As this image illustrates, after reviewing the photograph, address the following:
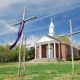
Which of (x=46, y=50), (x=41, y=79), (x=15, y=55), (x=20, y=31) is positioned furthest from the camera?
(x=15, y=55)

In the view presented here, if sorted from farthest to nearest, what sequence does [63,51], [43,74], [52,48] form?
[52,48], [63,51], [43,74]

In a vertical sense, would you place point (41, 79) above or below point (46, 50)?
below

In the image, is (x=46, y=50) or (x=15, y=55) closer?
(x=46, y=50)

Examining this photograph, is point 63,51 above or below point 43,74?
above

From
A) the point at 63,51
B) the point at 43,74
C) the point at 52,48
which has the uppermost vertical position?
the point at 52,48

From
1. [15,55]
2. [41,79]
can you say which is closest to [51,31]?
[15,55]

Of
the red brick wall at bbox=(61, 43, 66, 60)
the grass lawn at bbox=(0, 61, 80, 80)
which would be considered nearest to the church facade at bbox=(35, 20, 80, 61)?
the red brick wall at bbox=(61, 43, 66, 60)

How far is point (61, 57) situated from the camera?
34.2 metres

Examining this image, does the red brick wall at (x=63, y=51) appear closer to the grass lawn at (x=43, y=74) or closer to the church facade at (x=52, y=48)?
the church facade at (x=52, y=48)

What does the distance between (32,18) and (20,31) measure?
3.67 ft

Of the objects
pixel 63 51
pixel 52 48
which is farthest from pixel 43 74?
pixel 52 48

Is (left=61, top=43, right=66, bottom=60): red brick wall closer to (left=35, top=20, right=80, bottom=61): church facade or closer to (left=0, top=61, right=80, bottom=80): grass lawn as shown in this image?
(left=35, top=20, right=80, bottom=61): church facade

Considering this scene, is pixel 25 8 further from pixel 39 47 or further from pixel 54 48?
pixel 39 47

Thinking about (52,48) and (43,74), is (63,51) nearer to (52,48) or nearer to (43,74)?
(52,48)
